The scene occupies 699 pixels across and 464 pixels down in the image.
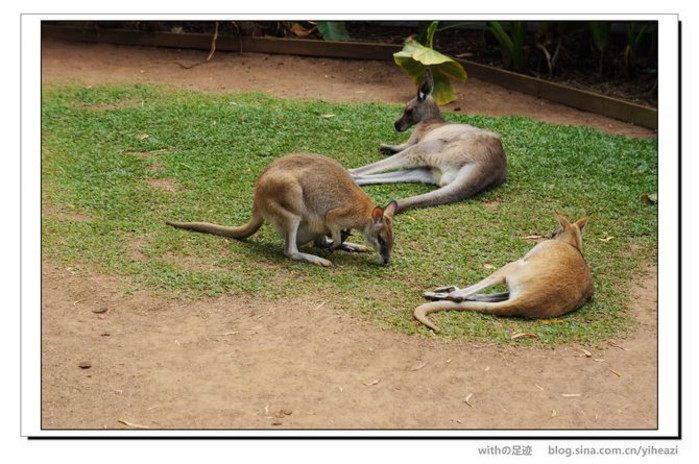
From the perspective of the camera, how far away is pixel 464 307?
17.7ft

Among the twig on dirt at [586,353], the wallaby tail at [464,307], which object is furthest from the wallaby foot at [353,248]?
the twig on dirt at [586,353]

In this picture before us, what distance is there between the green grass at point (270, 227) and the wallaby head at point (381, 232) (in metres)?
0.13

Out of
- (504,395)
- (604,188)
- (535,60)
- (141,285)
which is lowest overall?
(504,395)

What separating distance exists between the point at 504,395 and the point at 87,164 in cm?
474

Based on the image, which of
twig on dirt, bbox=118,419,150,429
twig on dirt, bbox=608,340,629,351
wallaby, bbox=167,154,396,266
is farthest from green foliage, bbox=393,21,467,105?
twig on dirt, bbox=118,419,150,429

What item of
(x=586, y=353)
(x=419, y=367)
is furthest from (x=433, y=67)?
(x=419, y=367)

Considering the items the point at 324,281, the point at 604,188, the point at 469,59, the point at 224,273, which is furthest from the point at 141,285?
the point at 469,59

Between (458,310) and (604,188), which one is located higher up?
(604,188)

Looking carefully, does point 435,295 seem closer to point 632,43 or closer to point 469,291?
point 469,291

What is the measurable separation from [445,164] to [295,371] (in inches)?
143

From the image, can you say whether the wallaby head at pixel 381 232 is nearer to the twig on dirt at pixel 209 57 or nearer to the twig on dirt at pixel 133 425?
the twig on dirt at pixel 133 425

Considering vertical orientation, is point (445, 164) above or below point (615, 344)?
above

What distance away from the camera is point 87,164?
7785 millimetres

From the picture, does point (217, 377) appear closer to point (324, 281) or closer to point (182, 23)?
point (324, 281)
